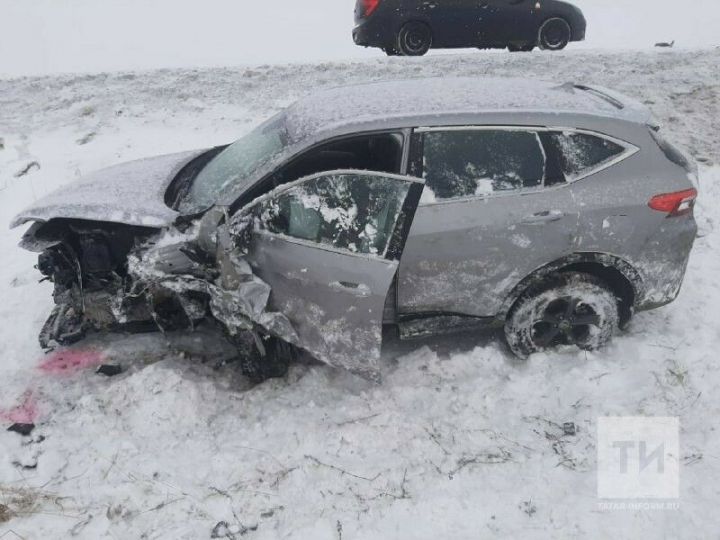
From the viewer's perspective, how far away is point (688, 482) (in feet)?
10.2

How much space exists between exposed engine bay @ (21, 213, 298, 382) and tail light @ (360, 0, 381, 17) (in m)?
7.43

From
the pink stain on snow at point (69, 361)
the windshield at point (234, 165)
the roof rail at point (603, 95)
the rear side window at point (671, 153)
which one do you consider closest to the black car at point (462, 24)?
the roof rail at point (603, 95)

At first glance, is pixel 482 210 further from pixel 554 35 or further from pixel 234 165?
pixel 554 35

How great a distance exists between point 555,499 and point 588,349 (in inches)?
53.2

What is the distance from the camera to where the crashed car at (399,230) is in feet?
11.1

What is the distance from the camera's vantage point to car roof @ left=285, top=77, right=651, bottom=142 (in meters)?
3.59

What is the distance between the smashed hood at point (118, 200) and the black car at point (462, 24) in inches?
258

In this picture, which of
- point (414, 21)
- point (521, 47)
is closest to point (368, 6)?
point (414, 21)

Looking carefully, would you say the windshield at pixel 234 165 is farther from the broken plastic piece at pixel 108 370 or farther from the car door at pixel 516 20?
the car door at pixel 516 20

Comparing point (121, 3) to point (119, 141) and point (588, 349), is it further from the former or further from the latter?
point (588, 349)

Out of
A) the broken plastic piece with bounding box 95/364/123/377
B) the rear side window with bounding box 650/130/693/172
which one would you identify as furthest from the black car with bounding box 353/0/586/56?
the broken plastic piece with bounding box 95/364/123/377

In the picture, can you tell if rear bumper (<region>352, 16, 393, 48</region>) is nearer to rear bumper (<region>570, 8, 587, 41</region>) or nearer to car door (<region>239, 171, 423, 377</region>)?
rear bumper (<region>570, 8, 587, 41</region>)

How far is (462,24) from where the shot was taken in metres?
10.0

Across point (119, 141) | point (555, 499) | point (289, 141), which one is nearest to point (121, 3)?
point (119, 141)
